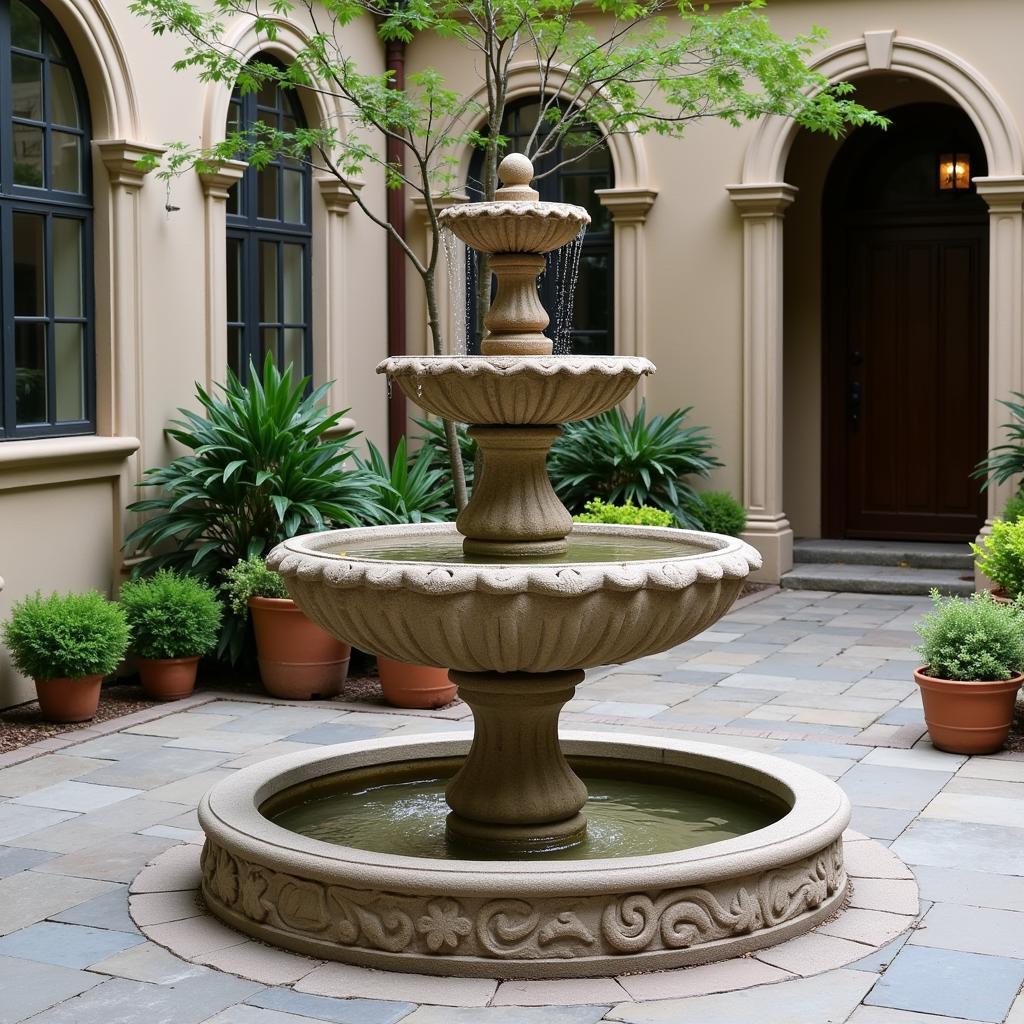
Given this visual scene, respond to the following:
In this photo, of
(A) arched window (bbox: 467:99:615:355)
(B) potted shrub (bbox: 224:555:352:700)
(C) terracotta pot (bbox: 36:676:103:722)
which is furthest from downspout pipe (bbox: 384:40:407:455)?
(C) terracotta pot (bbox: 36:676:103:722)

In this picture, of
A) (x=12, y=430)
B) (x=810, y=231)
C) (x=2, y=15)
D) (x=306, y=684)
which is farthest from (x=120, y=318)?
(x=810, y=231)

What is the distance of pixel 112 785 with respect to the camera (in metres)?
6.43

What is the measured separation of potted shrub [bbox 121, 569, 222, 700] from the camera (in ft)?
26.6

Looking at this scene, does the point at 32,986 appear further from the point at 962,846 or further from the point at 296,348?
the point at 296,348

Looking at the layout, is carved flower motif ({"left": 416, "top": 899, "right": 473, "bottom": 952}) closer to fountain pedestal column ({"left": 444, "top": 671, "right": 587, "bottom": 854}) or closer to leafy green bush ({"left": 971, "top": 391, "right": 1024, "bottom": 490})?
fountain pedestal column ({"left": 444, "top": 671, "right": 587, "bottom": 854})

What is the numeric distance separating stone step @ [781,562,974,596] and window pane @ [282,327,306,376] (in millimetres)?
4199

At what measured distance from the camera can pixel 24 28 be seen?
27.2 feet

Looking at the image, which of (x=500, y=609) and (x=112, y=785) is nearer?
(x=500, y=609)

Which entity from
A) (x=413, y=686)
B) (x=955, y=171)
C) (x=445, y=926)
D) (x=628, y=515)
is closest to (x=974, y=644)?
(x=413, y=686)

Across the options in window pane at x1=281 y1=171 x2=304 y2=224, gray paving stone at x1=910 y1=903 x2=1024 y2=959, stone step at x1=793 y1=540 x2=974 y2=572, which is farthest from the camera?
stone step at x1=793 y1=540 x2=974 y2=572

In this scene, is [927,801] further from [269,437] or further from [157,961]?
[269,437]

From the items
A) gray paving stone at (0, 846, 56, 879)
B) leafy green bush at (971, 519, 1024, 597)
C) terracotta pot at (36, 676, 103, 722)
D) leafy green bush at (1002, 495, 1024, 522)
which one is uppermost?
leafy green bush at (1002, 495, 1024, 522)

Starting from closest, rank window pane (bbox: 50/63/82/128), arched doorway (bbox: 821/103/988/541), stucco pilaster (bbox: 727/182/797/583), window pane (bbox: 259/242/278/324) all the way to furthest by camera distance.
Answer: window pane (bbox: 50/63/82/128)
window pane (bbox: 259/242/278/324)
stucco pilaster (bbox: 727/182/797/583)
arched doorway (bbox: 821/103/988/541)

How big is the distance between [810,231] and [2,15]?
24.6 feet
